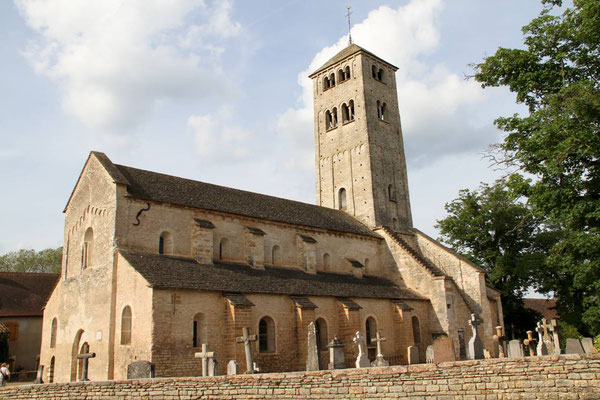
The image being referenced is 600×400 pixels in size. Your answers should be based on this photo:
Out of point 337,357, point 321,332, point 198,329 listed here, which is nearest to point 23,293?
point 198,329

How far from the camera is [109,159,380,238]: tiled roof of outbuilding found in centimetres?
2612

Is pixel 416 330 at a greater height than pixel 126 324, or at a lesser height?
lesser

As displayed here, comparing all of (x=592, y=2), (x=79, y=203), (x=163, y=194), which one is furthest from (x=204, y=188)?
(x=592, y=2)

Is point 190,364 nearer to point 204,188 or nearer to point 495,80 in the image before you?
point 204,188

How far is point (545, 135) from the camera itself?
1906 cm

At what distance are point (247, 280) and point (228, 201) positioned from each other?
626 cm

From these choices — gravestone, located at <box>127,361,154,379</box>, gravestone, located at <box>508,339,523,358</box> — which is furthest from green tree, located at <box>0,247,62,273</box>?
gravestone, located at <box>508,339,523,358</box>

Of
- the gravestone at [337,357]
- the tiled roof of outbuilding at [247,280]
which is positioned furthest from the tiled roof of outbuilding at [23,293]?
the gravestone at [337,357]

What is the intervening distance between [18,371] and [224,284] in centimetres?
2005

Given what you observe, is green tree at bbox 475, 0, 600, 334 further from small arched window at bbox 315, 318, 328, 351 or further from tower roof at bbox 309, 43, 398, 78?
tower roof at bbox 309, 43, 398, 78

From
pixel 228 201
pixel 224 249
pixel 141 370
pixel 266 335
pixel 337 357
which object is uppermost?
pixel 228 201

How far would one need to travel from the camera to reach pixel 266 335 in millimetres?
24281

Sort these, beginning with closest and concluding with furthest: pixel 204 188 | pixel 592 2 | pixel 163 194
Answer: pixel 592 2 → pixel 163 194 → pixel 204 188

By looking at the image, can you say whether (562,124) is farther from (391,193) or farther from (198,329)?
(391,193)
